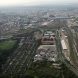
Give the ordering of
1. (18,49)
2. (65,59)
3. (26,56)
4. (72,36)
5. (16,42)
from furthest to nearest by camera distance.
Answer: (72,36), (16,42), (18,49), (26,56), (65,59)

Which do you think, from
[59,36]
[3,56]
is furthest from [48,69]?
[59,36]

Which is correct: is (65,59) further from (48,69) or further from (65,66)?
(48,69)

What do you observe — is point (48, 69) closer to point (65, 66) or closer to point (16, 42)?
point (65, 66)

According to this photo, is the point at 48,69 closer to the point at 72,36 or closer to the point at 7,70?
the point at 7,70

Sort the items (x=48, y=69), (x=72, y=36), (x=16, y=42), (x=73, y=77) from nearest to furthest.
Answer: (x=73, y=77) < (x=48, y=69) < (x=16, y=42) < (x=72, y=36)

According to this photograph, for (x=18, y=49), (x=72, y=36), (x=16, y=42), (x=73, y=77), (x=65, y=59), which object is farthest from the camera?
(x=72, y=36)

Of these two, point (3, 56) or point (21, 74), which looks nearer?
point (21, 74)

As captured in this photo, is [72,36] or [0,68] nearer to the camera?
[0,68]

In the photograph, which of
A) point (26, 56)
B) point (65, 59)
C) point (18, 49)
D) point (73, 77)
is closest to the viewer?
point (73, 77)

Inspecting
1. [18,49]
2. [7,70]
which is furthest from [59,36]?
[7,70]
